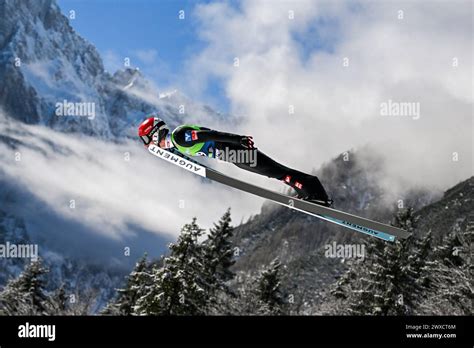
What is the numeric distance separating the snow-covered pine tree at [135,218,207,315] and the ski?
37.1 feet

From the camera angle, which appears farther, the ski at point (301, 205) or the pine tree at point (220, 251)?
the pine tree at point (220, 251)

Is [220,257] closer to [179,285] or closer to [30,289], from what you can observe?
[179,285]

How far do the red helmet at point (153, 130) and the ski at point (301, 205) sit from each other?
28 centimetres

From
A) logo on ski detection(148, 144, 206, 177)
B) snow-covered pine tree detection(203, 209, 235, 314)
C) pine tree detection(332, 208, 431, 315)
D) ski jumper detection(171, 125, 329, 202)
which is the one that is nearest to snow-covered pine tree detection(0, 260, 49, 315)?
snow-covered pine tree detection(203, 209, 235, 314)

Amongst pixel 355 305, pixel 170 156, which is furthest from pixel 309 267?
pixel 170 156

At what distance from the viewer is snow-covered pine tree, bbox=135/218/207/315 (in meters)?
21.0

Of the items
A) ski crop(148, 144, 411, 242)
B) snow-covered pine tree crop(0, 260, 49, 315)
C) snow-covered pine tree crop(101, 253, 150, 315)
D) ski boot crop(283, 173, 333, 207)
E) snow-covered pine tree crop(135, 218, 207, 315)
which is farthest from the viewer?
snow-covered pine tree crop(101, 253, 150, 315)

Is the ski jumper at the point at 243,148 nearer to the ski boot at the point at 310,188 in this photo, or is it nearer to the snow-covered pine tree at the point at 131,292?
the ski boot at the point at 310,188

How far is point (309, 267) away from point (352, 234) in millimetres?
55610

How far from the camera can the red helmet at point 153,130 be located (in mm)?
11133
